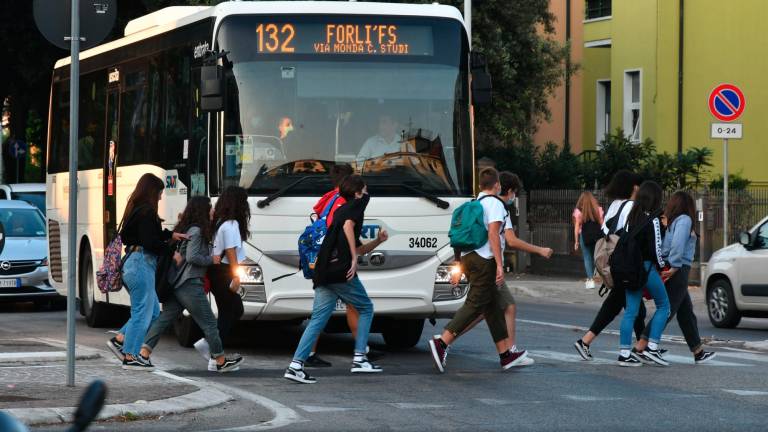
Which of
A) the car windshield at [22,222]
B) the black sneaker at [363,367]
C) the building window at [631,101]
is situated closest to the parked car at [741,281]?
the black sneaker at [363,367]

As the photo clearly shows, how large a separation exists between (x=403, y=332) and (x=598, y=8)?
26.4 metres

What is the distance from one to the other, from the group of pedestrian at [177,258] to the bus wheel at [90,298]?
530 centimetres

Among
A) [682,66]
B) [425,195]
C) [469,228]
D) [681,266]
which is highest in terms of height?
[682,66]

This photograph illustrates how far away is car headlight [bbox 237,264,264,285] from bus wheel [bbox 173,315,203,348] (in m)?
1.46

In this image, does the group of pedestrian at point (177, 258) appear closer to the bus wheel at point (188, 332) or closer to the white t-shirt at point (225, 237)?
the white t-shirt at point (225, 237)

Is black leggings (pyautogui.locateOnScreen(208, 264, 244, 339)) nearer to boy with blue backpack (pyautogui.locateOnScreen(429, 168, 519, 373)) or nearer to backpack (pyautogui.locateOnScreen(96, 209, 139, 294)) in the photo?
backpack (pyautogui.locateOnScreen(96, 209, 139, 294))

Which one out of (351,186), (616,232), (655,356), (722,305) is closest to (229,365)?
(351,186)

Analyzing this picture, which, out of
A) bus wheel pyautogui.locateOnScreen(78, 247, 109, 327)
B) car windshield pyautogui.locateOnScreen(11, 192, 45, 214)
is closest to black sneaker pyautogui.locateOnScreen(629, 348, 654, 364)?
bus wheel pyautogui.locateOnScreen(78, 247, 109, 327)

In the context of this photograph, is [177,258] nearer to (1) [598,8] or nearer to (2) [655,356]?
(2) [655,356]

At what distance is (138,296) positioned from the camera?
12.4m

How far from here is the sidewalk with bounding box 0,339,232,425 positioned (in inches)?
370

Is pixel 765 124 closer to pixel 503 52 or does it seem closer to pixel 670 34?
pixel 670 34

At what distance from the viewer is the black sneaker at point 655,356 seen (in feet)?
44.4

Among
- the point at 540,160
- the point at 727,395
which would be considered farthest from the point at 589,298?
the point at 727,395
